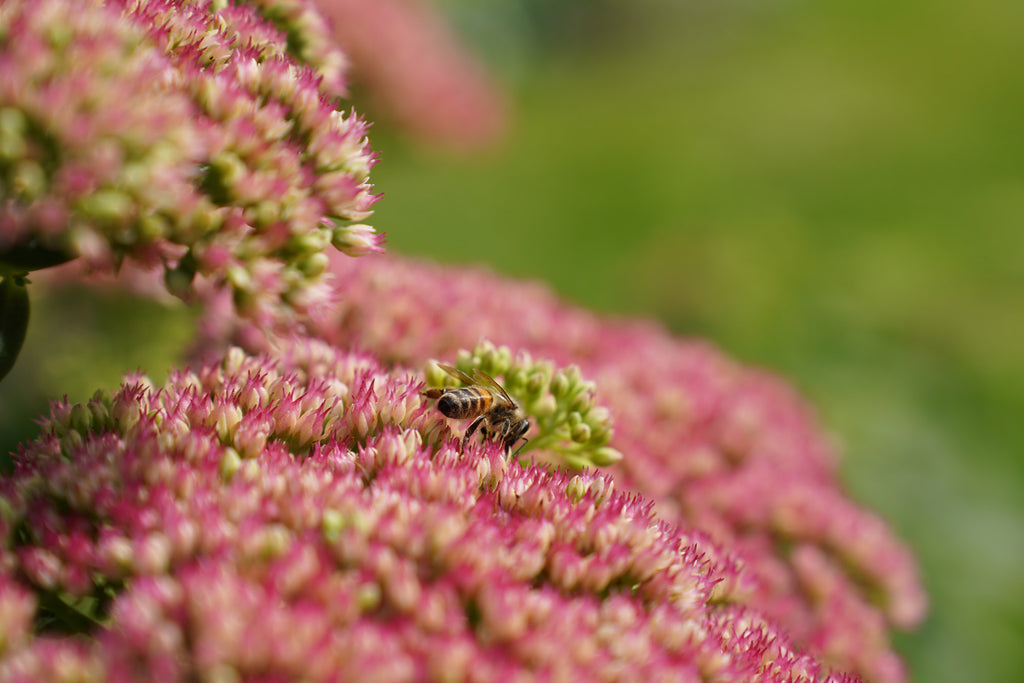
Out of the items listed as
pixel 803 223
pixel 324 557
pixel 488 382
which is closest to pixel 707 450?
pixel 488 382

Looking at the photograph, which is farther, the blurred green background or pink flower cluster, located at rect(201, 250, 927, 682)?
the blurred green background

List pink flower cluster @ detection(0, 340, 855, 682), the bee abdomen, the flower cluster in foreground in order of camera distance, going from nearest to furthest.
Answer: pink flower cluster @ detection(0, 340, 855, 682)
the flower cluster in foreground
the bee abdomen

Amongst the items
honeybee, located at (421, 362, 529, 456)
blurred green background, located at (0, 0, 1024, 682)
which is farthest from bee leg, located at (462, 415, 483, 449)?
blurred green background, located at (0, 0, 1024, 682)

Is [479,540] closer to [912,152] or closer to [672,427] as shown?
[672,427]

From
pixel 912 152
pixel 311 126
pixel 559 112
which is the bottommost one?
A: pixel 559 112

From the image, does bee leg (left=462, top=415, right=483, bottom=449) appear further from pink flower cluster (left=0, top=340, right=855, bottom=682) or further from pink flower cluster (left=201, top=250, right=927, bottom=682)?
pink flower cluster (left=201, top=250, right=927, bottom=682)

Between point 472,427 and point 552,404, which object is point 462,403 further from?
point 552,404

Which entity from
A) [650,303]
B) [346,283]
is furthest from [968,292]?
[346,283]
